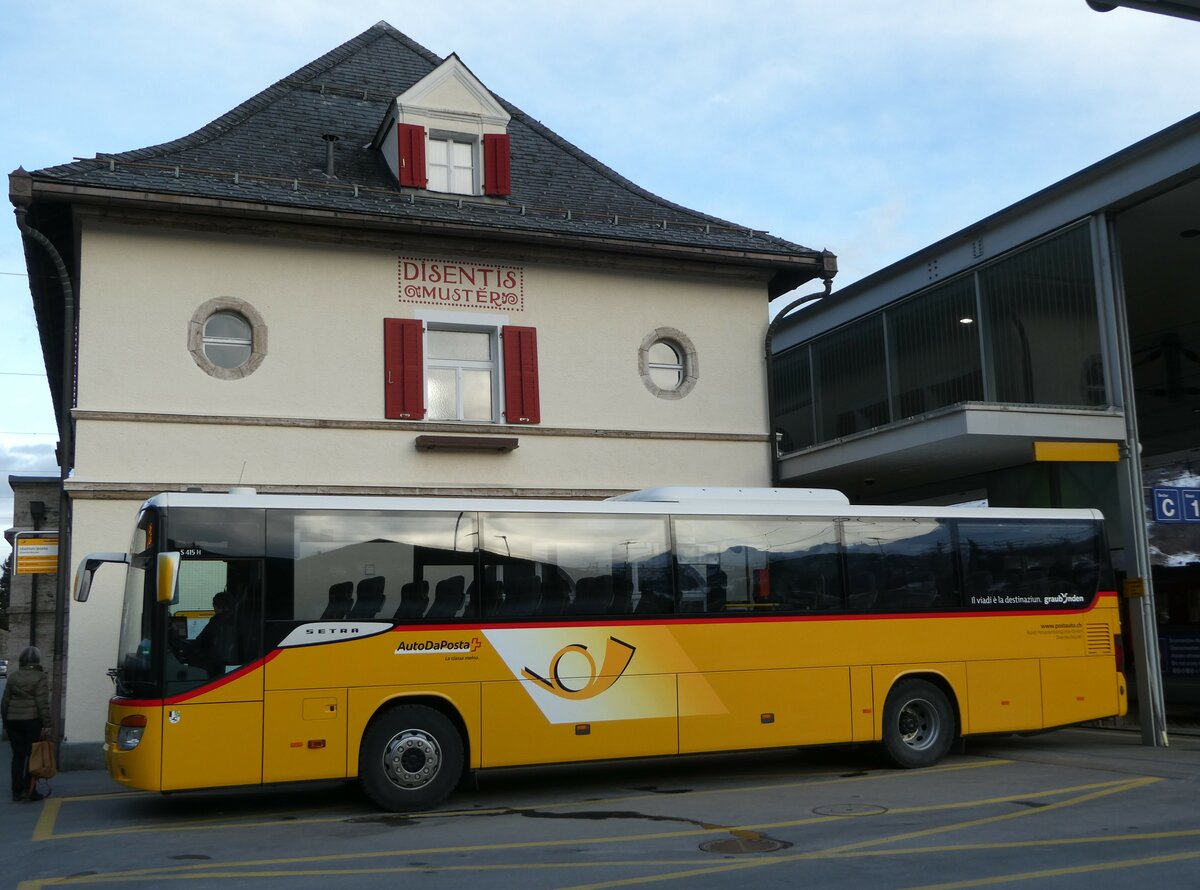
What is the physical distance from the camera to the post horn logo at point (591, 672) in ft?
39.7

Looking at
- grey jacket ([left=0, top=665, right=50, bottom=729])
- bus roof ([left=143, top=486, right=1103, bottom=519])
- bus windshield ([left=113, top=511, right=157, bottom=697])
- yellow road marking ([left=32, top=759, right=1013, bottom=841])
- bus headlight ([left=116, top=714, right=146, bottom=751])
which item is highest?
bus roof ([left=143, top=486, right=1103, bottom=519])

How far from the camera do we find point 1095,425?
51.2ft

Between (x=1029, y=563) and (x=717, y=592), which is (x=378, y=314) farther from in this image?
(x=1029, y=563)

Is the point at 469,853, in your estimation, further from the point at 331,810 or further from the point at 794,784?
the point at 794,784

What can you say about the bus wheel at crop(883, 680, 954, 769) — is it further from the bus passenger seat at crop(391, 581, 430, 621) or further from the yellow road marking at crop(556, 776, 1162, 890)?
the bus passenger seat at crop(391, 581, 430, 621)

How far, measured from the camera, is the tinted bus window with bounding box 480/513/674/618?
12023 mm

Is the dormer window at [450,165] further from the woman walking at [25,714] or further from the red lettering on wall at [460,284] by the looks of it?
the woman walking at [25,714]

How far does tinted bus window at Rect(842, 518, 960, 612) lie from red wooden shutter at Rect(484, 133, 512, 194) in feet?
27.0

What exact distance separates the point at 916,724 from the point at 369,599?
20.8 feet

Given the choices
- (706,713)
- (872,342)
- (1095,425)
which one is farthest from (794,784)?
(872,342)

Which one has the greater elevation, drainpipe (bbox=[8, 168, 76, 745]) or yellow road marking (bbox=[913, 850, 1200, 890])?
drainpipe (bbox=[8, 168, 76, 745])

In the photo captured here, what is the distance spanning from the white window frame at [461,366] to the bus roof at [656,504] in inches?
173

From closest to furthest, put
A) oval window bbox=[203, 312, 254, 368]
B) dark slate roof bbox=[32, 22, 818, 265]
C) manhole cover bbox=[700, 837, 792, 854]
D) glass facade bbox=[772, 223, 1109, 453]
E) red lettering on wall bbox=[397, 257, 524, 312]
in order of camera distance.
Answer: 1. manhole cover bbox=[700, 837, 792, 854]
2. glass facade bbox=[772, 223, 1109, 453]
3. oval window bbox=[203, 312, 254, 368]
4. dark slate roof bbox=[32, 22, 818, 265]
5. red lettering on wall bbox=[397, 257, 524, 312]

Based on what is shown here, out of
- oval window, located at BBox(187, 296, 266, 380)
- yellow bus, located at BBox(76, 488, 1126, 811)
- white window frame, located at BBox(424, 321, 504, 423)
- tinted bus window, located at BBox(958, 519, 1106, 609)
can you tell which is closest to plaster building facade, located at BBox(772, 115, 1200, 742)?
tinted bus window, located at BBox(958, 519, 1106, 609)
